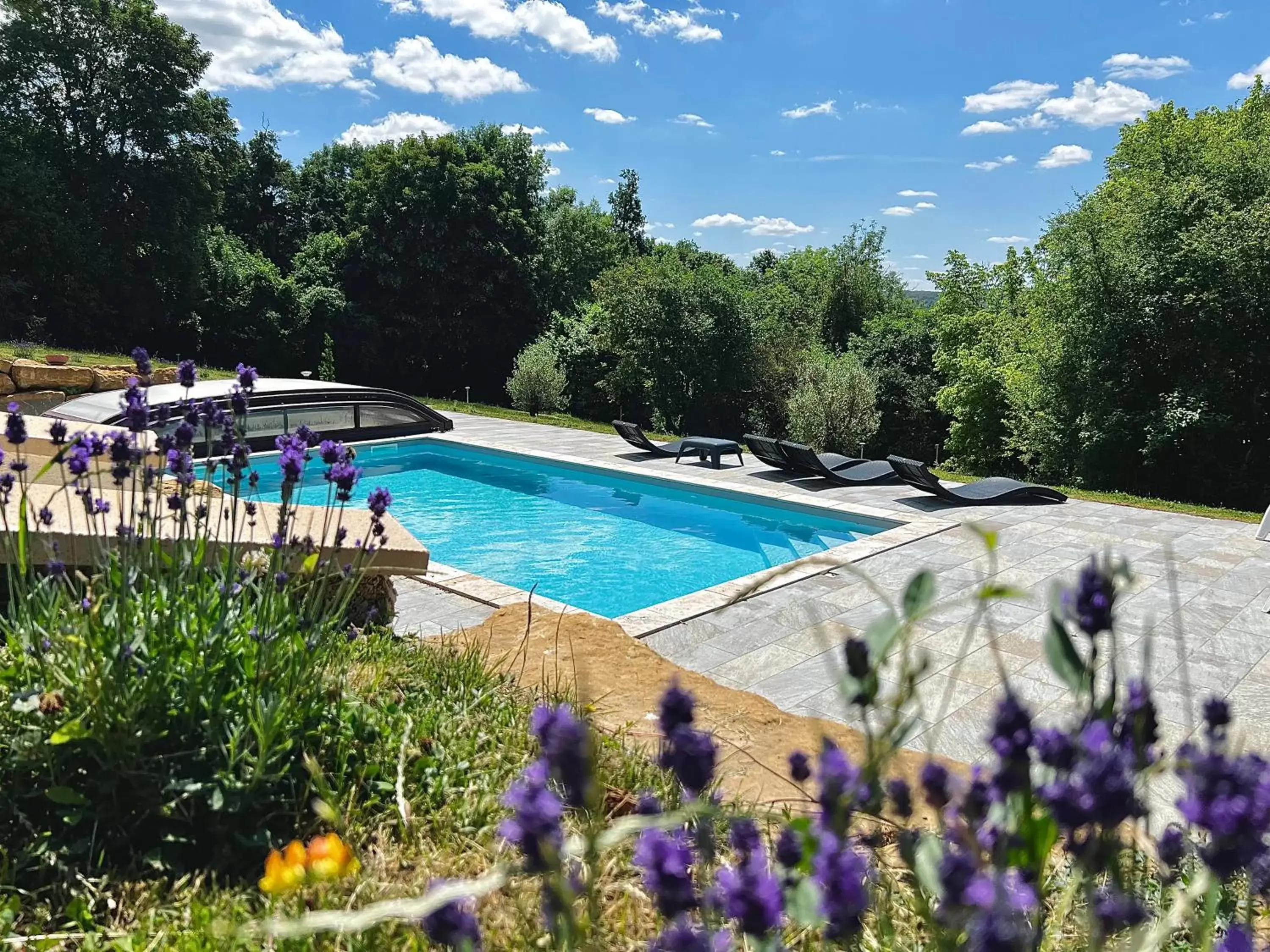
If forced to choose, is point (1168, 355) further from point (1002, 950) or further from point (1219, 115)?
point (1002, 950)

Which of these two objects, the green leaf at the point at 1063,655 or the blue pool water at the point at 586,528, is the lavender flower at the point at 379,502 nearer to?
the green leaf at the point at 1063,655

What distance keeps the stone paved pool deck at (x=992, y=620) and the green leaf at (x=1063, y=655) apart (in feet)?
1.03

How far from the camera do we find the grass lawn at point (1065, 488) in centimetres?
936

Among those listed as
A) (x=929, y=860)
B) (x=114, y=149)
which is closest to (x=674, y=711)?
(x=929, y=860)

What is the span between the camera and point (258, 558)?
3.45 m

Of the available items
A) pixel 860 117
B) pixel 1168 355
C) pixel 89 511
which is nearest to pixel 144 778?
pixel 89 511

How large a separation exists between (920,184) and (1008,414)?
19.9m

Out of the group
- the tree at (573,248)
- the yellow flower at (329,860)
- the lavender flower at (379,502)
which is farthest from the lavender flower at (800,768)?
the tree at (573,248)

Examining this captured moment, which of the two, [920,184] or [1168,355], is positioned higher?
[920,184]

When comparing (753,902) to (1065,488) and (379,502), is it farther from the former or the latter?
(1065,488)

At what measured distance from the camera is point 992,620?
17.2 ft

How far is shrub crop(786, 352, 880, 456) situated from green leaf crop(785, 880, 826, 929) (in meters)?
15.4

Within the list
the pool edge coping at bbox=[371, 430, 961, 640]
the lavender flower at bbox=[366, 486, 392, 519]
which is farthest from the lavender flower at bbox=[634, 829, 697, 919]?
the lavender flower at bbox=[366, 486, 392, 519]

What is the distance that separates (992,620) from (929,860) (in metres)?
4.65
